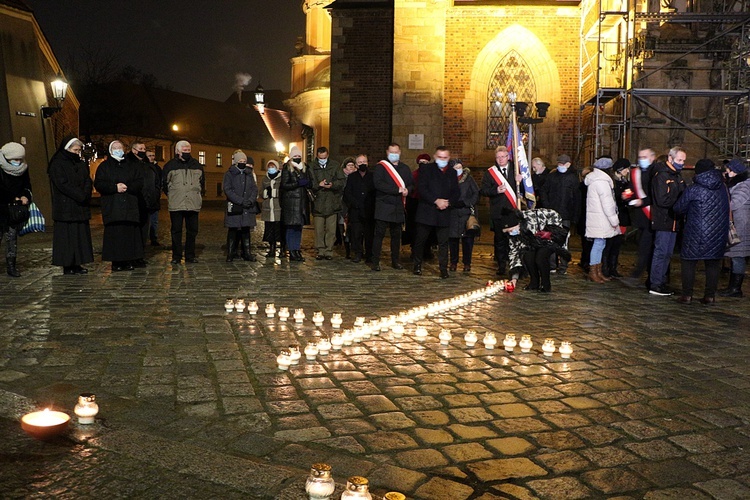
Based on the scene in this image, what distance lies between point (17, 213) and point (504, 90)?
1555cm

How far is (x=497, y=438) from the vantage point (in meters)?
4.09

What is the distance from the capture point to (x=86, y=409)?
4.04m

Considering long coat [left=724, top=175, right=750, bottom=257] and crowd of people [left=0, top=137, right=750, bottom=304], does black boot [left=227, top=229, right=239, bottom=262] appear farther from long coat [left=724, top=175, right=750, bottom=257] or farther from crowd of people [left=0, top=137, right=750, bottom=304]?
long coat [left=724, top=175, right=750, bottom=257]

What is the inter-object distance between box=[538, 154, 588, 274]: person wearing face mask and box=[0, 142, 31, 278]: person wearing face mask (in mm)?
8067

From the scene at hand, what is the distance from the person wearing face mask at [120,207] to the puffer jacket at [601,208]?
7.11 m

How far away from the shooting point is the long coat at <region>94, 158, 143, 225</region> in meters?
11.2

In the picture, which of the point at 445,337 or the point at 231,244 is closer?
the point at 445,337

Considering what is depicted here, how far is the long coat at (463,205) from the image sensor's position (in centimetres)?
1198

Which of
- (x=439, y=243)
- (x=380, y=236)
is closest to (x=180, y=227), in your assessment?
(x=380, y=236)

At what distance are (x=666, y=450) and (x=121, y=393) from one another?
3.42m

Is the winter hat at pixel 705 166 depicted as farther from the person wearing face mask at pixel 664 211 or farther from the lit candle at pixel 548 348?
the lit candle at pixel 548 348

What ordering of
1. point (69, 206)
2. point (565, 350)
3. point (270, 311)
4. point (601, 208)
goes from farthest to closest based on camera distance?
point (601, 208)
point (69, 206)
point (270, 311)
point (565, 350)

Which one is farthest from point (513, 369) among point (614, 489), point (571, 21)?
point (571, 21)

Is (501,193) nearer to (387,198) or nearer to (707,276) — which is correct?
(387,198)
